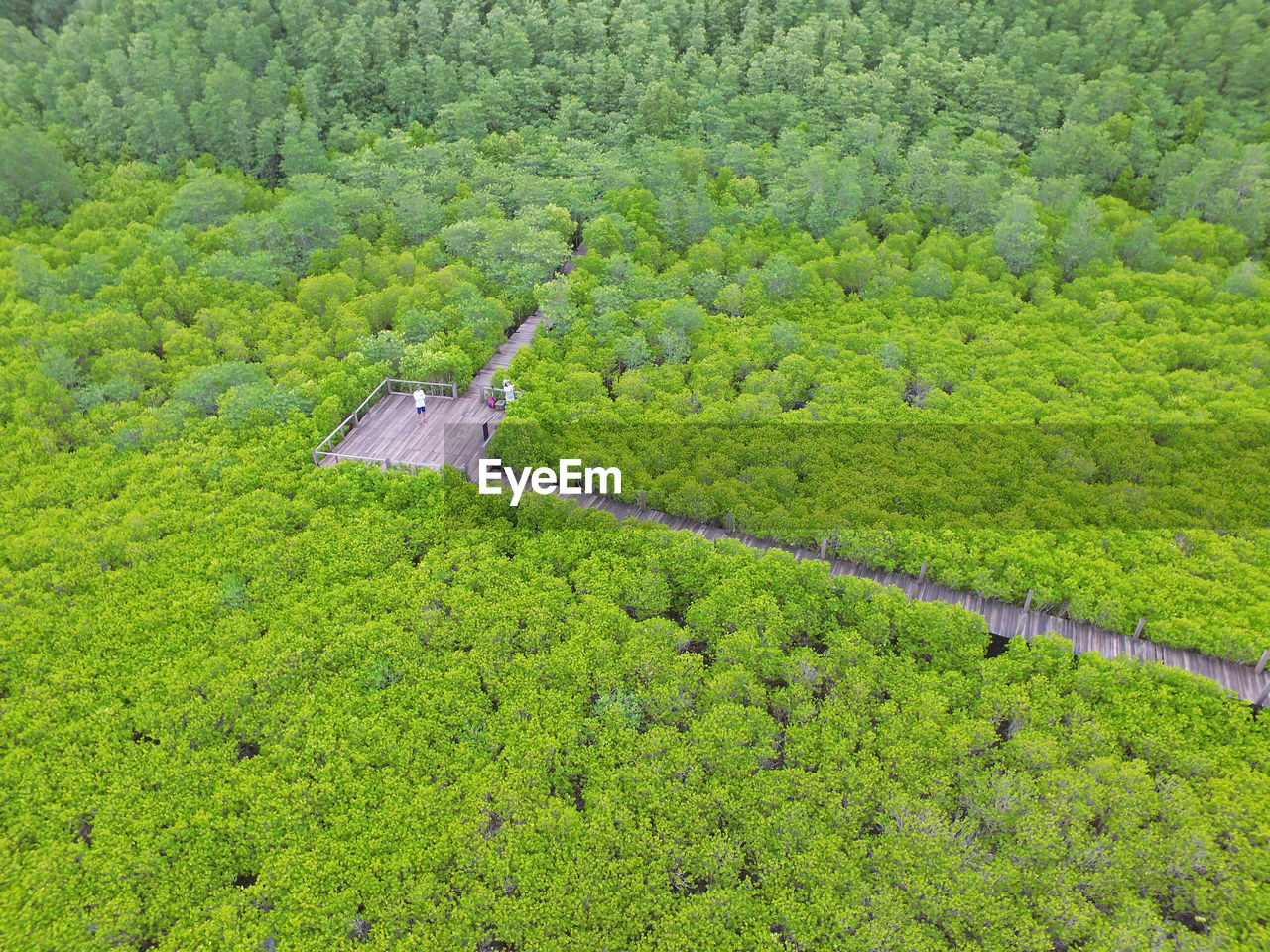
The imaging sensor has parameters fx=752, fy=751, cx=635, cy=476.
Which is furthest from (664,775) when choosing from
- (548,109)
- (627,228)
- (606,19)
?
(606,19)

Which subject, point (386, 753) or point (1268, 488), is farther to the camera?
point (1268, 488)

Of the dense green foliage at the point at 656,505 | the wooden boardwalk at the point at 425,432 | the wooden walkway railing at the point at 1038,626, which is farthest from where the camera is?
the wooden boardwalk at the point at 425,432

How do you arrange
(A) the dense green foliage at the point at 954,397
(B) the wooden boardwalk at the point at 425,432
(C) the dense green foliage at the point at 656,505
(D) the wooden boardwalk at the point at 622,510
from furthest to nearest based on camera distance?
(B) the wooden boardwalk at the point at 425,432
(A) the dense green foliage at the point at 954,397
(D) the wooden boardwalk at the point at 622,510
(C) the dense green foliage at the point at 656,505

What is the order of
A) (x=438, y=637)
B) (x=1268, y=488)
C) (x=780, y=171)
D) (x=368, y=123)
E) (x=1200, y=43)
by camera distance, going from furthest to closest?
1. (x=368, y=123)
2. (x=1200, y=43)
3. (x=780, y=171)
4. (x=1268, y=488)
5. (x=438, y=637)

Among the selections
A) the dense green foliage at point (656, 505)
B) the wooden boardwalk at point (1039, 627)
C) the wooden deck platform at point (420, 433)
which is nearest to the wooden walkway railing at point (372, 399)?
the wooden deck platform at point (420, 433)

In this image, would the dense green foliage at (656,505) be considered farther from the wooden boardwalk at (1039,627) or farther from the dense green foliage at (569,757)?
the wooden boardwalk at (1039,627)

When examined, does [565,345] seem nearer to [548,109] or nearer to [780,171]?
[780,171]

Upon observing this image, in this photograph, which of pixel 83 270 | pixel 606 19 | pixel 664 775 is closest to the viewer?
pixel 664 775

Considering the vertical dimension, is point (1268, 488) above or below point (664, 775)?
above
